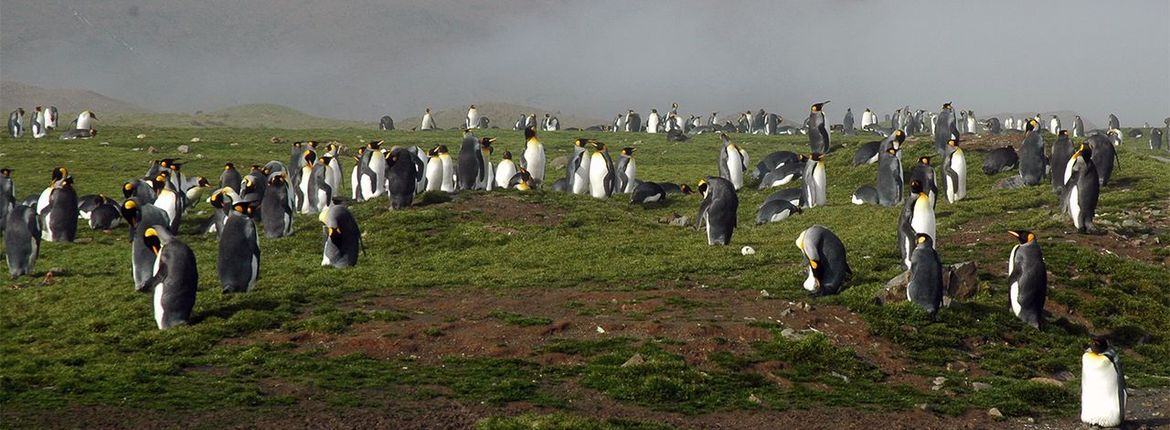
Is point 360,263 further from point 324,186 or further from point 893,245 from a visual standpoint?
point 893,245

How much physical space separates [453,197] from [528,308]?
9697 millimetres

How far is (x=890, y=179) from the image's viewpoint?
23.8 m

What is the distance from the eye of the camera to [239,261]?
15047mm

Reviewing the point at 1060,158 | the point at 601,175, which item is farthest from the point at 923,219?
the point at 601,175

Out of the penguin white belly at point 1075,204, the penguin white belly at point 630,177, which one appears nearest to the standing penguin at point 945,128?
the penguin white belly at point 630,177

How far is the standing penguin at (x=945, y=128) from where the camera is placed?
96.1ft

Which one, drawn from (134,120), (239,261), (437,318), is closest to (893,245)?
(437,318)

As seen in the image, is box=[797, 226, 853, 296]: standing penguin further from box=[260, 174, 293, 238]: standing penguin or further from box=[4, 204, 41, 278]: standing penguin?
box=[4, 204, 41, 278]: standing penguin

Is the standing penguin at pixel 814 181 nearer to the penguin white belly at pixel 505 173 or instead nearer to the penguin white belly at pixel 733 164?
the penguin white belly at pixel 733 164

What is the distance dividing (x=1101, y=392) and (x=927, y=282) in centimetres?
341

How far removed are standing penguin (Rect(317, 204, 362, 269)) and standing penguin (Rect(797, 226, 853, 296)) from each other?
768 centimetres

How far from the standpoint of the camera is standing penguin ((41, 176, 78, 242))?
20.7 metres

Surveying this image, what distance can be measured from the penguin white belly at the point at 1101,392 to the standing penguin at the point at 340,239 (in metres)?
11.8

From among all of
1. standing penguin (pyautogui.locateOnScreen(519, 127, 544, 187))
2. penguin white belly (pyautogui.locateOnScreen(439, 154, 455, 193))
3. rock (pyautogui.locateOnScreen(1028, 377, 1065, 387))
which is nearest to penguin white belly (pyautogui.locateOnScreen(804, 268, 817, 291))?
rock (pyautogui.locateOnScreen(1028, 377, 1065, 387))
